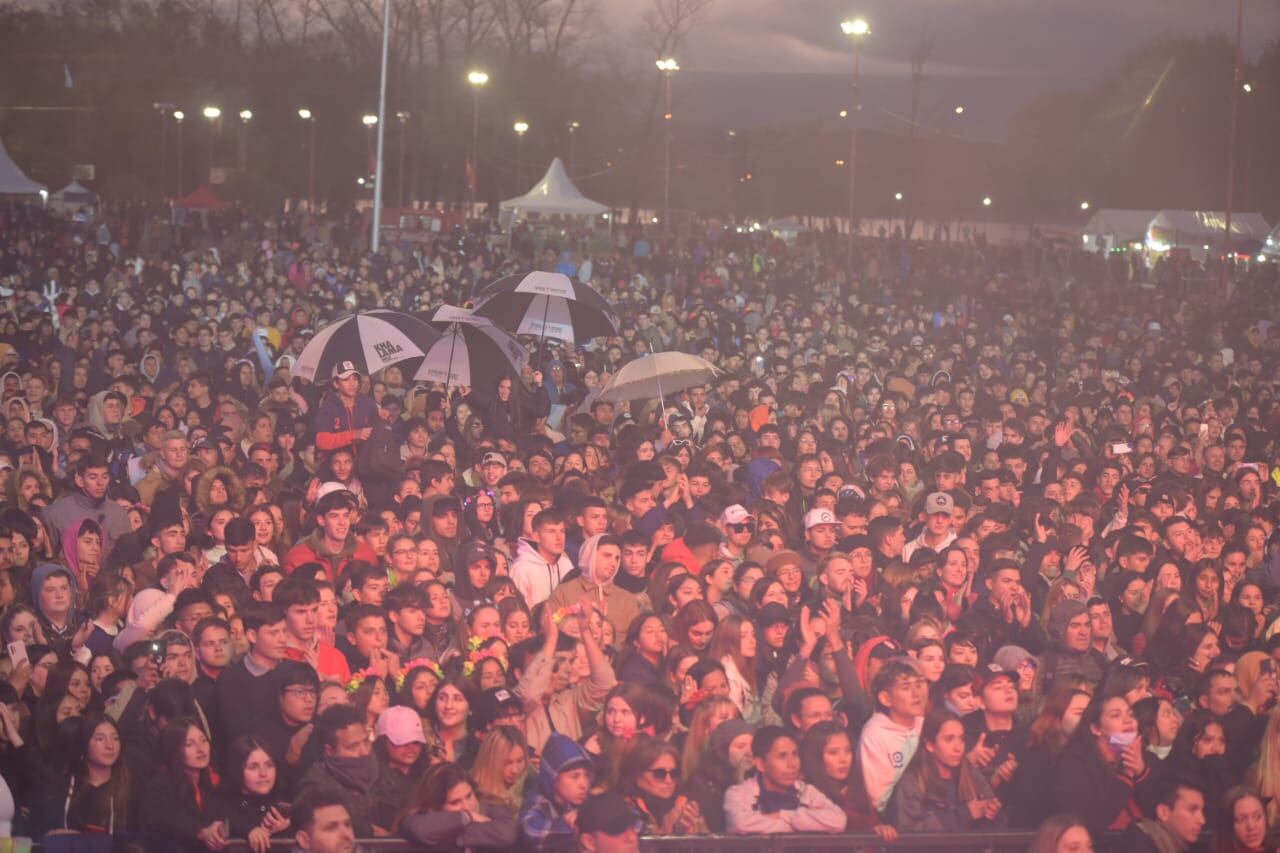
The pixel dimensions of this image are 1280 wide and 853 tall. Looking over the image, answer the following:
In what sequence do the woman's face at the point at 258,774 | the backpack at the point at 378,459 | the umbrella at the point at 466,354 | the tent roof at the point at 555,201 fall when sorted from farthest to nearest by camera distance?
the tent roof at the point at 555,201 → the umbrella at the point at 466,354 → the backpack at the point at 378,459 → the woman's face at the point at 258,774

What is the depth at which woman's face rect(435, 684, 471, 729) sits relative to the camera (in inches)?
238

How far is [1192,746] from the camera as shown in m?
6.09

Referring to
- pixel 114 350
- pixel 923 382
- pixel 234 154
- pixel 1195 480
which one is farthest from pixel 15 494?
pixel 234 154

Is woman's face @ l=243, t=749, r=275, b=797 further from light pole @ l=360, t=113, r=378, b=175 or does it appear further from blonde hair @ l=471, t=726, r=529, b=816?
light pole @ l=360, t=113, r=378, b=175

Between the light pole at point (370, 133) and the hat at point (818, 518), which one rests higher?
the light pole at point (370, 133)

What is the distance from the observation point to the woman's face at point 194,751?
18.1 feet

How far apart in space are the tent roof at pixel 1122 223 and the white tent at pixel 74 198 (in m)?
29.3

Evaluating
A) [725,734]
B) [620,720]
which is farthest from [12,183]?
[725,734]

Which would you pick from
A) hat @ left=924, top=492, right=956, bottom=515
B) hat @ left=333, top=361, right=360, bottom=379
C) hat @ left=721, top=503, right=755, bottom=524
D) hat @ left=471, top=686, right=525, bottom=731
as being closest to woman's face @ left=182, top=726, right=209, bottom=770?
hat @ left=471, top=686, right=525, bottom=731

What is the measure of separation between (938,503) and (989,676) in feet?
12.4

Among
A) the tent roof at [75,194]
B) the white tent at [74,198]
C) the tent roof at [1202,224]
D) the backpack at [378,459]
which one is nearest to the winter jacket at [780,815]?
the backpack at [378,459]

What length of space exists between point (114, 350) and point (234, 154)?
46.8 metres

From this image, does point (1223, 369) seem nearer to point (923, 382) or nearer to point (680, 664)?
point (923, 382)

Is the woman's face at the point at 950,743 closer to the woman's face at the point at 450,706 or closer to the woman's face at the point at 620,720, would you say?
the woman's face at the point at 620,720
